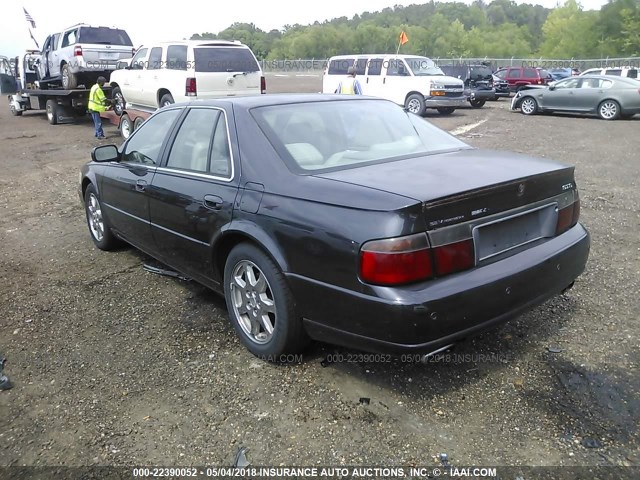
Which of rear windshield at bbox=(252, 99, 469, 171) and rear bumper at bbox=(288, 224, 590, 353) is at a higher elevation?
rear windshield at bbox=(252, 99, 469, 171)

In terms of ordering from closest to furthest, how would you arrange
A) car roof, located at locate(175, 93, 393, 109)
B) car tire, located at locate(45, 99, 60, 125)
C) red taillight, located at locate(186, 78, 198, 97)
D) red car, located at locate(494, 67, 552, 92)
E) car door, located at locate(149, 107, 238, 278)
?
car door, located at locate(149, 107, 238, 278) < car roof, located at locate(175, 93, 393, 109) < red taillight, located at locate(186, 78, 198, 97) < car tire, located at locate(45, 99, 60, 125) < red car, located at locate(494, 67, 552, 92)

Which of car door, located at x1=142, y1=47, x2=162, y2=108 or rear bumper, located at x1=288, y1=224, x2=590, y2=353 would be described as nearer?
rear bumper, located at x1=288, y1=224, x2=590, y2=353

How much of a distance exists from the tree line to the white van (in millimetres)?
52987

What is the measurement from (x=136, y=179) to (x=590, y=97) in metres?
17.4

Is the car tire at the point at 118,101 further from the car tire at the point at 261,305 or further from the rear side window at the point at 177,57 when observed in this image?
the car tire at the point at 261,305

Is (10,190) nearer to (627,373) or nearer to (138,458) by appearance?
(138,458)

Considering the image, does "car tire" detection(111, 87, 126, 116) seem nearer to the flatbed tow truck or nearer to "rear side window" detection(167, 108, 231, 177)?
the flatbed tow truck

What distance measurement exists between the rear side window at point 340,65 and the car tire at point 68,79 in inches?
337

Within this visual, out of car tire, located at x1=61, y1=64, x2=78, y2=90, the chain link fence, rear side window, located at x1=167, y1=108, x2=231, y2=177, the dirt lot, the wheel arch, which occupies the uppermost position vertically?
the chain link fence

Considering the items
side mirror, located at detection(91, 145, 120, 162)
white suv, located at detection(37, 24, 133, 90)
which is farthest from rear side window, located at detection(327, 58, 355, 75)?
side mirror, located at detection(91, 145, 120, 162)

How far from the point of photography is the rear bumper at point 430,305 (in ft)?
8.35

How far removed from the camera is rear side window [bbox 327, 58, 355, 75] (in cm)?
1895

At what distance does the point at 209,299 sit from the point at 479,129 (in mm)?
12230

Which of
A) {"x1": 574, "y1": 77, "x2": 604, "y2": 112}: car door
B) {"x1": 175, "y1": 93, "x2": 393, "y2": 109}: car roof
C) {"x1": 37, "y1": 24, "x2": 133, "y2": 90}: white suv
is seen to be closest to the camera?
{"x1": 175, "y1": 93, "x2": 393, "y2": 109}: car roof
